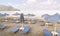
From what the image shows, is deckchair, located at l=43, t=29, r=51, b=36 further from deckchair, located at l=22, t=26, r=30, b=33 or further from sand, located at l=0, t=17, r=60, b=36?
deckchair, located at l=22, t=26, r=30, b=33

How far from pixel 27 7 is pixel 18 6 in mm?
247

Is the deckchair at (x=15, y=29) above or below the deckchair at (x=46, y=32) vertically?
above

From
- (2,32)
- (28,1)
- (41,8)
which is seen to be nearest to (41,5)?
(41,8)

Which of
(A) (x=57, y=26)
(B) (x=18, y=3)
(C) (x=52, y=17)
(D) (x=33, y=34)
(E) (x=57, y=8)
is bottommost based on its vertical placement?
(D) (x=33, y=34)

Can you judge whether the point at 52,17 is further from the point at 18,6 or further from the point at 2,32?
the point at 2,32

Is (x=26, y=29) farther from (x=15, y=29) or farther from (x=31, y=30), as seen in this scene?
(x=15, y=29)

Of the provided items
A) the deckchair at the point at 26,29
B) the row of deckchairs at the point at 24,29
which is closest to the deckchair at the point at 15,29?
the row of deckchairs at the point at 24,29

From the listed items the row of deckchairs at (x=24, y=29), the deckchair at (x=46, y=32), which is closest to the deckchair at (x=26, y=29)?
the row of deckchairs at (x=24, y=29)

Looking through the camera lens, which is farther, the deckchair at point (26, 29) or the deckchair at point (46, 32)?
the deckchair at point (26, 29)

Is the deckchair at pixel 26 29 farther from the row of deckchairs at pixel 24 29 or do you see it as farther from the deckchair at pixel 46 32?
the deckchair at pixel 46 32

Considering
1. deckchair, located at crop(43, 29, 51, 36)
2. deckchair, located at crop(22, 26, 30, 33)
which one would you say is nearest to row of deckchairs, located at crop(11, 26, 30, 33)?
deckchair, located at crop(22, 26, 30, 33)

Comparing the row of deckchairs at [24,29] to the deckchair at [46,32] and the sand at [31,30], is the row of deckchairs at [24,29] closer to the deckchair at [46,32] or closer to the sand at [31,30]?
the sand at [31,30]

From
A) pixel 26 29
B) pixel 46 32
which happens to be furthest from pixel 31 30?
pixel 46 32

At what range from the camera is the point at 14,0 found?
278 cm
